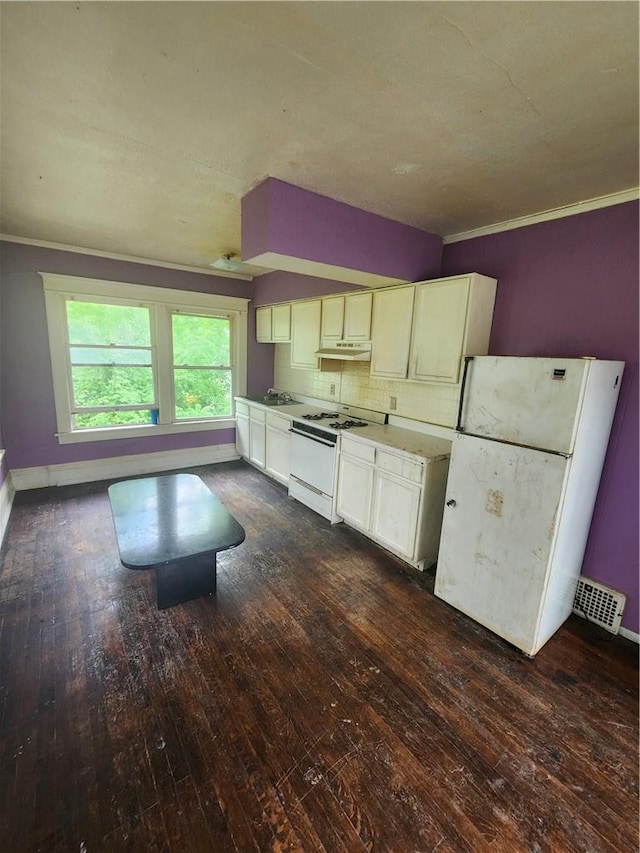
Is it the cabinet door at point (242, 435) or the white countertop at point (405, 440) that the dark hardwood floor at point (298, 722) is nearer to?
the white countertop at point (405, 440)

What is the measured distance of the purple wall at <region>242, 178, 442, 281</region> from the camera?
212 cm

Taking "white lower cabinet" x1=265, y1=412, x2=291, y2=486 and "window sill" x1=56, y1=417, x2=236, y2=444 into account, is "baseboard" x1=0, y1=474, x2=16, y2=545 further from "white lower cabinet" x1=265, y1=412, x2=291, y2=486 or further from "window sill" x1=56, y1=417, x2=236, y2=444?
"white lower cabinet" x1=265, y1=412, x2=291, y2=486

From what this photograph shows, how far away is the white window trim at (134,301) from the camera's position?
3.86 m

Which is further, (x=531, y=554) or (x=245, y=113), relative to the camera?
(x=531, y=554)

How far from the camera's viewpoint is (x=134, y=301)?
426 cm

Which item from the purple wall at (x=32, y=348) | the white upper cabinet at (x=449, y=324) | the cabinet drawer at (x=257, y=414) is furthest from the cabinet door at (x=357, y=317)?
the purple wall at (x=32, y=348)

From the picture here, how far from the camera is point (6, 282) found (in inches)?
141

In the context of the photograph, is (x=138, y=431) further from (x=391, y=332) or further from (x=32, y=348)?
(x=391, y=332)

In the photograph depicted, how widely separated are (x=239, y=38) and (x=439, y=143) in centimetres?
97

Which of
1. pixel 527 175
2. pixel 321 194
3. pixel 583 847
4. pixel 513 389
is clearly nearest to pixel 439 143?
pixel 527 175

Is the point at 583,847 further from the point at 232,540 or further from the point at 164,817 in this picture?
the point at 232,540

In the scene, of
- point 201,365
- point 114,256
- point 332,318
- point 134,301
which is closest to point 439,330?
point 332,318

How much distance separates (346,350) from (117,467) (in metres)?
3.20

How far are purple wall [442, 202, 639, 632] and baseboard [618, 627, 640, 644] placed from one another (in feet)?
0.11
